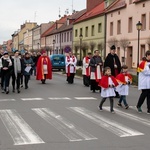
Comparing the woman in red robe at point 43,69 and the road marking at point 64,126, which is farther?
the woman in red robe at point 43,69

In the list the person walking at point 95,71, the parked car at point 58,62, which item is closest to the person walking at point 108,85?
the person walking at point 95,71

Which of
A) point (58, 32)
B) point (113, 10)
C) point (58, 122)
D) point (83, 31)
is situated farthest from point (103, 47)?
point (58, 122)

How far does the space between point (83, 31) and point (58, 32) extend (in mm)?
18540

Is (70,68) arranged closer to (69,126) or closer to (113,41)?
(69,126)

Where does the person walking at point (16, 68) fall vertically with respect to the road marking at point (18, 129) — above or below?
above

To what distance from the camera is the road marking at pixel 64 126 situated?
7.51 m

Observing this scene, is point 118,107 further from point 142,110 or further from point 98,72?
point 98,72

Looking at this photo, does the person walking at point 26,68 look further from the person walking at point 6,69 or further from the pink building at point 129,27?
the pink building at point 129,27

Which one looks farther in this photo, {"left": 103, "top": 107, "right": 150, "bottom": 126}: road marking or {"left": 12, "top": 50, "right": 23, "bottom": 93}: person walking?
{"left": 12, "top": 50, "right": 23, "bottom": 93}: person walking

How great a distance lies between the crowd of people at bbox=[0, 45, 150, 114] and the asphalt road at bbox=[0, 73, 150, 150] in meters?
0.57

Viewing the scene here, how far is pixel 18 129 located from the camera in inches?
326

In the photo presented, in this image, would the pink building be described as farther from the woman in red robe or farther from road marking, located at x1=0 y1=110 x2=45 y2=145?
road marking, located at x1=0 y1=110 x2=45 y2=145

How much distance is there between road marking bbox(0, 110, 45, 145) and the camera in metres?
7.16

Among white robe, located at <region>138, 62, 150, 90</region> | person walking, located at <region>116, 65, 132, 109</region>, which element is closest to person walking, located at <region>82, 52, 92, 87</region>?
person walking, located at <region>116, 65, 132, 109</region>
